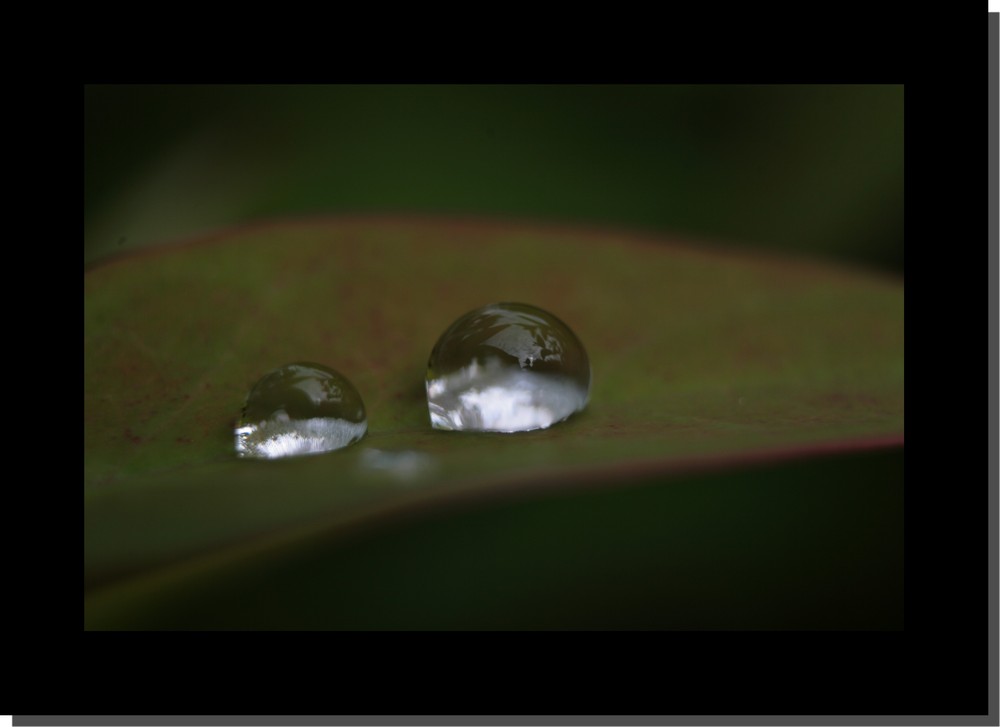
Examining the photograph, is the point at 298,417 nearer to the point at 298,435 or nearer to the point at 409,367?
the point at 298,435

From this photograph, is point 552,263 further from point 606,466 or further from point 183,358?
point 606,466

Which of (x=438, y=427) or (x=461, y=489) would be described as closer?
(x=461, y=489)

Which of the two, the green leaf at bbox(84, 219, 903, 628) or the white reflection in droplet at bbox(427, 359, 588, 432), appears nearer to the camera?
the green leaf at bbox(84, 219, 903, 628)

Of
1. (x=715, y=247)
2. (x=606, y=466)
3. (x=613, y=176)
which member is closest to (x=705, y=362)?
(x=715, y=247)

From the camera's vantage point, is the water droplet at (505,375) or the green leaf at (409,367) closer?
the green leaf at (409,367)

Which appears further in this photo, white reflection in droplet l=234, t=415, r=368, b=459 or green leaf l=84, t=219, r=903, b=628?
white reflection in droplet l=234, t=415, r=368, b=459

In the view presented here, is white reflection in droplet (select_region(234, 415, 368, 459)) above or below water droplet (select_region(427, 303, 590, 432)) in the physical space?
below
